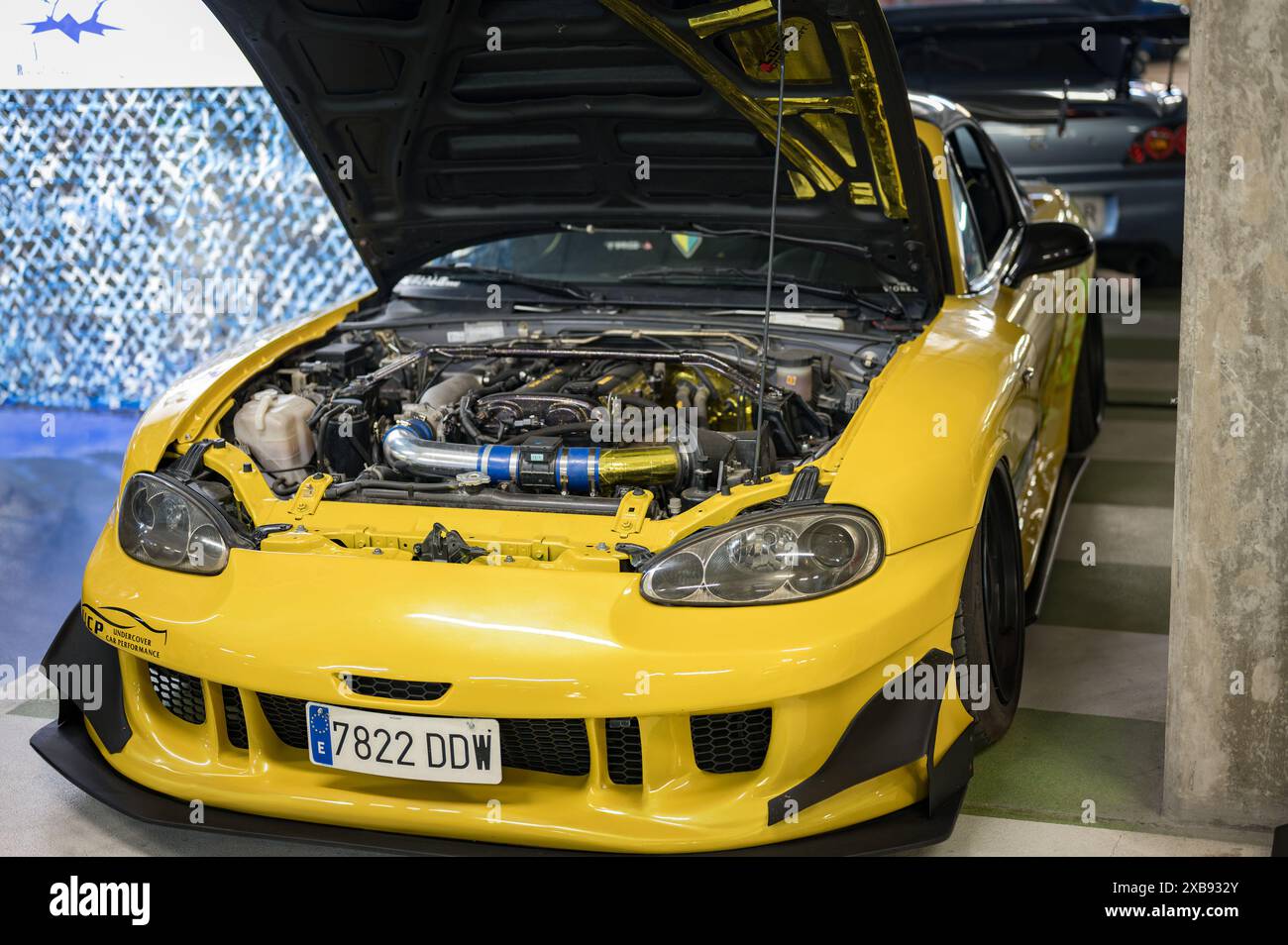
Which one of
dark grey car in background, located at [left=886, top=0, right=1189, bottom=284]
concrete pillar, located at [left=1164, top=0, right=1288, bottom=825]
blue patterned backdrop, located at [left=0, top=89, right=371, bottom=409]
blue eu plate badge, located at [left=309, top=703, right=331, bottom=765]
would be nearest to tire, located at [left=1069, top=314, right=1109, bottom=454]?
dark grey car in background, located at [left=886, top=0, right=1189, bottom=284]

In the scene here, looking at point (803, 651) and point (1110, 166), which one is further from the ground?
point (1110, 166)

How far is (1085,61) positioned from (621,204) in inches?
195

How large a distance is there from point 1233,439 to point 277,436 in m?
1.93

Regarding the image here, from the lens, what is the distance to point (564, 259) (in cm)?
378

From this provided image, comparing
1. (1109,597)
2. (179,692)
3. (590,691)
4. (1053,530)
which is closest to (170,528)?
(179,692)

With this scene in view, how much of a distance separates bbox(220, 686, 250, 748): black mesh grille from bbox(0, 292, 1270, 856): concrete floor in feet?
0.73

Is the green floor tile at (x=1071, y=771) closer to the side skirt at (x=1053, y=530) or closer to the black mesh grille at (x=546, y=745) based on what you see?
the side skirt at (x=1053, y=530)

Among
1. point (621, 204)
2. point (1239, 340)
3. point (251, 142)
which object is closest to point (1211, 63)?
point (1239, 340)

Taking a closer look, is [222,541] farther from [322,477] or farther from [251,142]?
[251,142]

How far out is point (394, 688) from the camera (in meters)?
2.33

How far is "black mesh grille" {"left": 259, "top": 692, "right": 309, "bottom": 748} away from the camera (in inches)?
96.9

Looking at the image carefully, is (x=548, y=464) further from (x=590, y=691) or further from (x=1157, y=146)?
(x=1157, y=146)

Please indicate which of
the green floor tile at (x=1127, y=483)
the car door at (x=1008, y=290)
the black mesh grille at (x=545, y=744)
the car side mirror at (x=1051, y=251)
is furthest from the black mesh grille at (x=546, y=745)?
the green floor tile at (x=1127, y=483)

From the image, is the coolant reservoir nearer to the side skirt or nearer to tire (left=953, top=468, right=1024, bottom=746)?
tire (left=953, top=468, right=1024, bottom=746)
